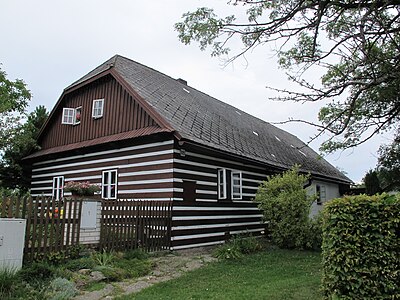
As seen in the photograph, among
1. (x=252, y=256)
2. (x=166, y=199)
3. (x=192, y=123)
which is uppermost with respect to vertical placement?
(x=192, y=123)

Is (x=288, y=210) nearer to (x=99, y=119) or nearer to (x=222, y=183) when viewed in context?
(x=222, y=183)

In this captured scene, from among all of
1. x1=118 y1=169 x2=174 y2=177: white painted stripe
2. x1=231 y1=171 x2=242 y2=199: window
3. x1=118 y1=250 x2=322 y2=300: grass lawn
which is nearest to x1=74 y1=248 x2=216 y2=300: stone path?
x1=118 y1=250 x2=322 y2=300: grass lawn

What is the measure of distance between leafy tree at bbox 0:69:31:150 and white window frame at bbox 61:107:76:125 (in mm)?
2259

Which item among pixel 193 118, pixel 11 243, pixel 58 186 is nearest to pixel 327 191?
pixel 193 118

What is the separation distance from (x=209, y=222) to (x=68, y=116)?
7.33m

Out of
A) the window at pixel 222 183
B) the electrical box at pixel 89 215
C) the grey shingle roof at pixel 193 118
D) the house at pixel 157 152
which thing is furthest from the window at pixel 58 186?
the electrical box at pixel 89 215

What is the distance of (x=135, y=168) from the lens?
11.1 meters

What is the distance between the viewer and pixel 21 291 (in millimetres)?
5270

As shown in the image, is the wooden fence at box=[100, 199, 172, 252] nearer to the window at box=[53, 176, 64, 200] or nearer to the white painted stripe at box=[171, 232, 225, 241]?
the white painted stripe at box=[171, 232, 225, 241]

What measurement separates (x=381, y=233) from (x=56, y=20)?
1031 centimetres

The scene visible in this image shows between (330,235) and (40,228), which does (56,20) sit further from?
(330,235)

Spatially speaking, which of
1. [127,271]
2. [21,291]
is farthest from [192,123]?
[21,291]

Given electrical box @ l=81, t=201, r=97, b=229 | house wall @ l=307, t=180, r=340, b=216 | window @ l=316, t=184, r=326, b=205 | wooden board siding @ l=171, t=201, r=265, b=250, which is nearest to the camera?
electrical box @ l=81, t=201, r=97, b=229

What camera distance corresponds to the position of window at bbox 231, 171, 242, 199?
12.6m
